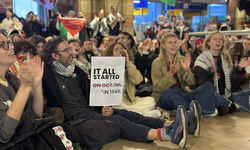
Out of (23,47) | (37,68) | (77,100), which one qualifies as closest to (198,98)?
(77,100)

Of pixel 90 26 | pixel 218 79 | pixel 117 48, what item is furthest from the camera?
pixel 90 26

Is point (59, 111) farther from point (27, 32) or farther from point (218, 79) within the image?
point (27, 32)

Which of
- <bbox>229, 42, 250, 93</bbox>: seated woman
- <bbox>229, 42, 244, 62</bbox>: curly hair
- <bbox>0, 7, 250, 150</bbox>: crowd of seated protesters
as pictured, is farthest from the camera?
<bbox>229, 42, 244, 62</bbox>: curly hair

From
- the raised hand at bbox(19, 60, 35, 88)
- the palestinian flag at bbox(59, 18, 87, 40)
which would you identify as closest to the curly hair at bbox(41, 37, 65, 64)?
the raised hand at bbox(19, 60, 35, 88)

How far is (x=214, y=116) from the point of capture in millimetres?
4363

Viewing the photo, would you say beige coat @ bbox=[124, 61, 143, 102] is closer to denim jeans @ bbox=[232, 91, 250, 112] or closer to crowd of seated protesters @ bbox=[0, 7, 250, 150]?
crowd of seated protesters @ bbox=[0, 7, 250, 150]

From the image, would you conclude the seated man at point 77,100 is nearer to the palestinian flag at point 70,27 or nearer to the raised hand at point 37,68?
the raised hand at point 37,68

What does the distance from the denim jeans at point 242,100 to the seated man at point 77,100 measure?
1871 millimetres

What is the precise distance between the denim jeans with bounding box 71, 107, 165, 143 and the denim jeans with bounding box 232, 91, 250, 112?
206 centimetres

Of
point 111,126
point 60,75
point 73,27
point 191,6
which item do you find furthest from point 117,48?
point 191,6

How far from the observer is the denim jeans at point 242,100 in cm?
465

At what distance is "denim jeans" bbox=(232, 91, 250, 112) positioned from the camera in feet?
15.3

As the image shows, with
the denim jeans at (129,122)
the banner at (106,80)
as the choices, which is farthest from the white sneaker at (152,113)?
the banner at (106,80)

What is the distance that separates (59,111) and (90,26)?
752 centimetres
